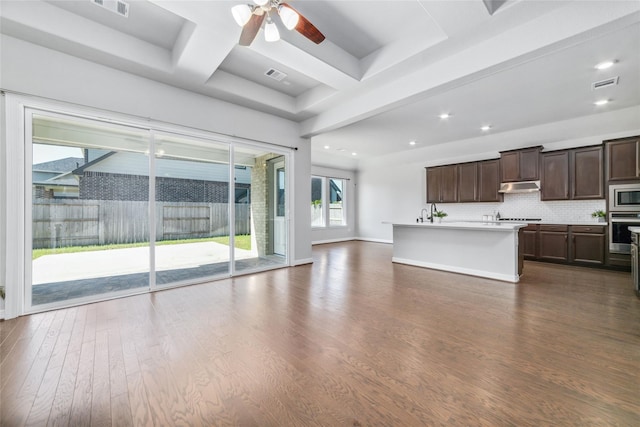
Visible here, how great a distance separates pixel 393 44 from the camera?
331 cm

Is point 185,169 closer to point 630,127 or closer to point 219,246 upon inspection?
point 219,246

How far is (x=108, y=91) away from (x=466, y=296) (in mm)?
5546

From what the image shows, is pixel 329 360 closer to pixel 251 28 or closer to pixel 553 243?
pixel 251 28

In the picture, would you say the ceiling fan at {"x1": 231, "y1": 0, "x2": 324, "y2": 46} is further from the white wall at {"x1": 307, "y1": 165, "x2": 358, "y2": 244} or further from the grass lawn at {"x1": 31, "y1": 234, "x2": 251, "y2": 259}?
the white wall at {"x1": 307, "y1": 165, "x2": 358, "y2": 244}

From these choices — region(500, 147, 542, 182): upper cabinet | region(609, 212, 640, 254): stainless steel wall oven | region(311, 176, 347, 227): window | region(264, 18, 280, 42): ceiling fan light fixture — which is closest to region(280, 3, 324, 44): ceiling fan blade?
region(264, 18, 280, 42): ceiling fan light fixture

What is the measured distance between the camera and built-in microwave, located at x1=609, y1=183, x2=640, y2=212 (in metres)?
4.66

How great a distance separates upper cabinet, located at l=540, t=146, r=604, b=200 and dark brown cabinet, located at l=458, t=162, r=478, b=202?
1.41 meters

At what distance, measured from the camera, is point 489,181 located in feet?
22.2

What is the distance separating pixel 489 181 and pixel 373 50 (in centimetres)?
514

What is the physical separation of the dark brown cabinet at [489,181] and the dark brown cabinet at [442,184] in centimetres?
62

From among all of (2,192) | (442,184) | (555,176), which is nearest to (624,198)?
(555,176)

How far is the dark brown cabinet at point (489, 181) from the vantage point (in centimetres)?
663

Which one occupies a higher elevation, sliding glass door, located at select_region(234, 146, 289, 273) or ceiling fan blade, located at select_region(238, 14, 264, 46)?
ceiling fan blade, located at select_region(238, 14, 264, 46)

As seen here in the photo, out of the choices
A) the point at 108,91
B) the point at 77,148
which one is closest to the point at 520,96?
the point at 108,91
